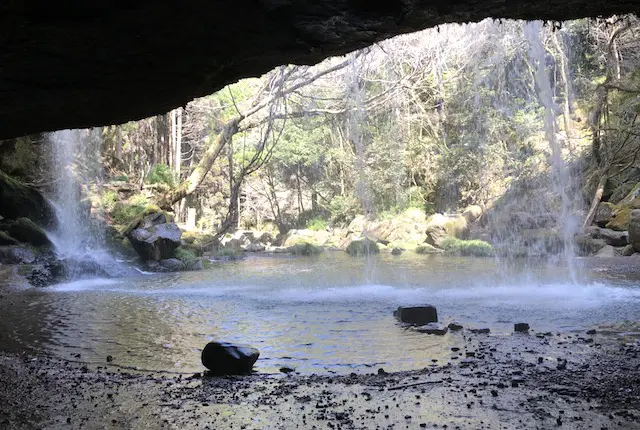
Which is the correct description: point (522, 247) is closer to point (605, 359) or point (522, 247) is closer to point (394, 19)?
point (605, 359)

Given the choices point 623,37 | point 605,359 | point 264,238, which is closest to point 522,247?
point 623,37

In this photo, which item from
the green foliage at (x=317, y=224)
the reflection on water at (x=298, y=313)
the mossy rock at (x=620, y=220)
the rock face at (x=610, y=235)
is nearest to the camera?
the reflection on water at (x=298, y=313)

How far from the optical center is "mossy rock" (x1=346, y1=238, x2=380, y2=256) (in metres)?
22.4

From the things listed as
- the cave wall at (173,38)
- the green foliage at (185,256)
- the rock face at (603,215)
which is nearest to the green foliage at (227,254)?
the green foliage at (185,256)

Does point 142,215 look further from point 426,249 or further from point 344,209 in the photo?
point 344,209

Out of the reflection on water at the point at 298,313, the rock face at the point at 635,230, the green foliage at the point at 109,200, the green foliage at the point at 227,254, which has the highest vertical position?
the green foliage at the point at 109,200

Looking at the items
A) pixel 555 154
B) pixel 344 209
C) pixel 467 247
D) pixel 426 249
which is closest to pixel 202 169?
pixel 426 249

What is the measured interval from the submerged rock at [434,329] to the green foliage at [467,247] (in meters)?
13.9

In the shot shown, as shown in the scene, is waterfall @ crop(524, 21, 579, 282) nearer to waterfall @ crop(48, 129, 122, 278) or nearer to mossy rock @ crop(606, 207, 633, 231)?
mossy rock @ crop(606, 207, 633, 231)

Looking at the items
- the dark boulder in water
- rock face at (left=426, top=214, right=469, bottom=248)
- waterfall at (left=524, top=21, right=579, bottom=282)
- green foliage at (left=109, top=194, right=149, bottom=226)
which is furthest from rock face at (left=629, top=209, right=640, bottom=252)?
green foliage at (left=109, top=194, right=149, bottom=226)

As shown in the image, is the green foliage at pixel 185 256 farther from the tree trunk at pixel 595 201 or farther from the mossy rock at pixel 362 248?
the tree trunk at pixel 595 201

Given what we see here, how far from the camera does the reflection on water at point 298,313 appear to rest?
6219 millimetres

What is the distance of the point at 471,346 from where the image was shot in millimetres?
6117

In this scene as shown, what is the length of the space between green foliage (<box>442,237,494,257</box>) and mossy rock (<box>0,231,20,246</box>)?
1464cm
